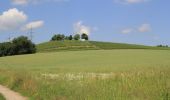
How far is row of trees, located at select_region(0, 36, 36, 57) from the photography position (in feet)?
407

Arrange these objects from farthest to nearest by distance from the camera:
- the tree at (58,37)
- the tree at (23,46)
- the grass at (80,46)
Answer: the tree at (58,37) → the tree at (23,46) → the grass at (80,46)

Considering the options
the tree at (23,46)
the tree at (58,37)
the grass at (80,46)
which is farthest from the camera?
the tree at (58,37)

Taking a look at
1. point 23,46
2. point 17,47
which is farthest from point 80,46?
point 17,47

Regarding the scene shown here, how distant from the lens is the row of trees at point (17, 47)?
124 meters

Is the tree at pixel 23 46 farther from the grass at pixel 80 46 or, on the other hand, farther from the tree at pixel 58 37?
the tree at pixel 58 37

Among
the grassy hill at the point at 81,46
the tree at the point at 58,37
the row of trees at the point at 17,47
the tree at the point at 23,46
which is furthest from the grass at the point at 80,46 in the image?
the tree at the point at 58,37

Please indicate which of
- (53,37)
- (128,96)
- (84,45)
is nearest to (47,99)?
(128,96)

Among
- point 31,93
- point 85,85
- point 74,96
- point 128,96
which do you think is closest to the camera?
point 128,96

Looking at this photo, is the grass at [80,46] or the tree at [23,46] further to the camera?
the tree at [23,46]

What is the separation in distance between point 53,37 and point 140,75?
17704 centimetres

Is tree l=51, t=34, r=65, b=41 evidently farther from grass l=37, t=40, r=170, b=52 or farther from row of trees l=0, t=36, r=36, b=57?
row of trees l=0, t=36, r=36, b=57

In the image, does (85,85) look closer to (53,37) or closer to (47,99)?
(47,99)

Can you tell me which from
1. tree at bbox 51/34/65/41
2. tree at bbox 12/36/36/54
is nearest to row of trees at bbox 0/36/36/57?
tree at bbox 12/36/36/54

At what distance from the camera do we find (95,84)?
1689 cm
